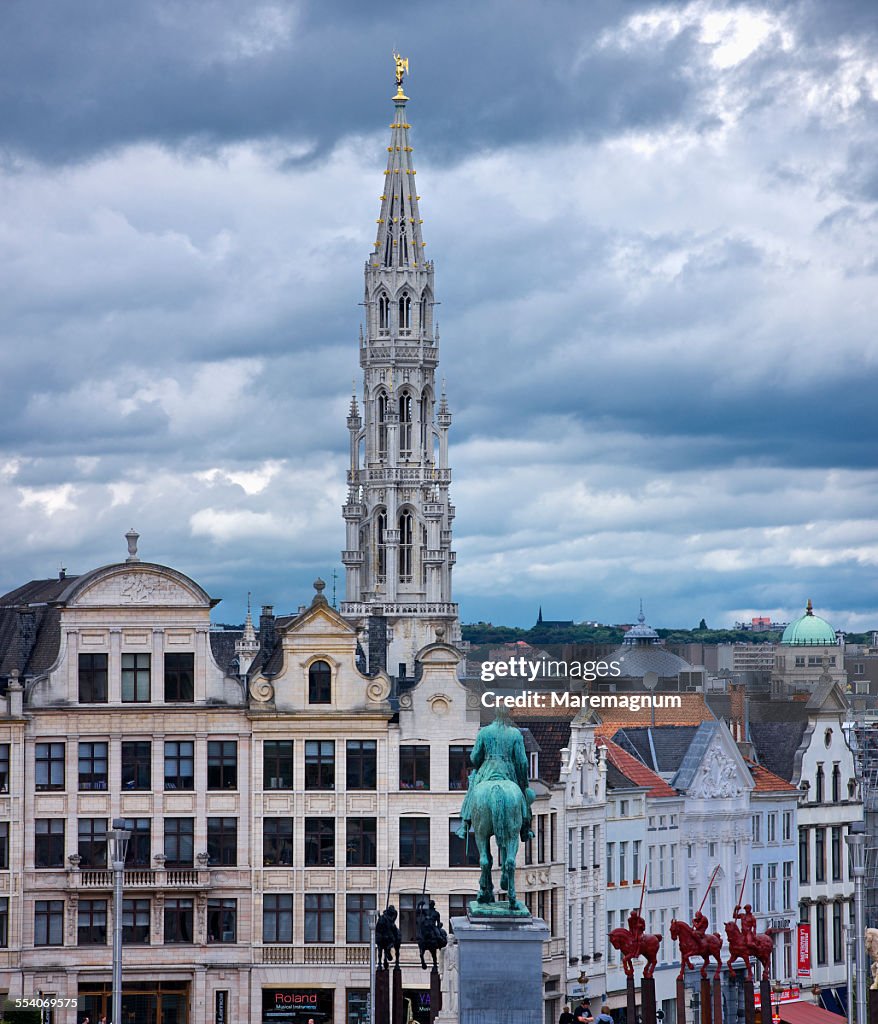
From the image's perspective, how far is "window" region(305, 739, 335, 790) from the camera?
320ft

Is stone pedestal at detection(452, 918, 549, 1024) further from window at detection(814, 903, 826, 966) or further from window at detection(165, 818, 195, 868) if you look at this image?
window at detection(814, 903, 826, 966)

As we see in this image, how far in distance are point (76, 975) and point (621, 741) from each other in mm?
29913

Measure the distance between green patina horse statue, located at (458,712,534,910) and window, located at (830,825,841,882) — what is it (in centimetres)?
6379

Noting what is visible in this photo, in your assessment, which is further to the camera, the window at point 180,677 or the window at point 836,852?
the window at point 836,852

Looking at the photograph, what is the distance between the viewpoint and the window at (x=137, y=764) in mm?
96625

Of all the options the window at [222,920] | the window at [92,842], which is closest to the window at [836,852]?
the window at [222,920]

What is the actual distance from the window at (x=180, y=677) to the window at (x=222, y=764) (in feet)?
6.35

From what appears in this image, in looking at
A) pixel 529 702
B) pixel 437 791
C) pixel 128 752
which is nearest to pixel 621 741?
pixel 529 702

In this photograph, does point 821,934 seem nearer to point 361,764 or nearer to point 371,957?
point 361,764

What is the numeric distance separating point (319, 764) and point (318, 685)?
2.87 meters

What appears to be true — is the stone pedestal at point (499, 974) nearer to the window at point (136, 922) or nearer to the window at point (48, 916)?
the window at point (136, 922)

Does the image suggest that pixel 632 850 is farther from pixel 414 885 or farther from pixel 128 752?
pixel 128 752

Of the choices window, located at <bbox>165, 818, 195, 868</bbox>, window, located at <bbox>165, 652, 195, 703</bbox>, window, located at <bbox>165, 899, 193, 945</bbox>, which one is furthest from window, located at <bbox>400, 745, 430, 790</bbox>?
window, located at <bbox>165, 899, 193, 945</bbox>

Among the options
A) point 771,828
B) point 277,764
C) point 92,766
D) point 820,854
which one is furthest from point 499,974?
point 820,854
